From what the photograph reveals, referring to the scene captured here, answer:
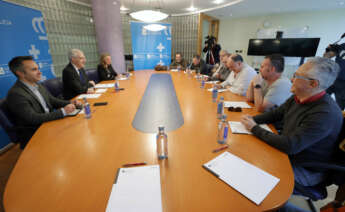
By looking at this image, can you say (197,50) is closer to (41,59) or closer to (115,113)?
(41,59)

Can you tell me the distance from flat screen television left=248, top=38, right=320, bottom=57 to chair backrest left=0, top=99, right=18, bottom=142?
23.7 feet

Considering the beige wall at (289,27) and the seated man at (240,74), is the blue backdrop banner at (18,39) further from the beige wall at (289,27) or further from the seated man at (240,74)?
the beige wall at (289,27)

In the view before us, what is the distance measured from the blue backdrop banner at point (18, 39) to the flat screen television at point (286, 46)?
6.68 meters

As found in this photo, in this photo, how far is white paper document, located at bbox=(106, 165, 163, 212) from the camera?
0.68 meters

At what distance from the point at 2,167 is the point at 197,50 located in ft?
20.8

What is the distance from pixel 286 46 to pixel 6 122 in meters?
7.61

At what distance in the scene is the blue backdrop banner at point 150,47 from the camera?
5.56 meters

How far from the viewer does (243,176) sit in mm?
844

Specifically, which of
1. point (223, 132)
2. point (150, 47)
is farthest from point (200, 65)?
point (223, 132)

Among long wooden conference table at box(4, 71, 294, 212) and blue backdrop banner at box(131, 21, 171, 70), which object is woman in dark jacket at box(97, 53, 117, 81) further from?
blue backdrop banner at box(131, 21, 171, 70)

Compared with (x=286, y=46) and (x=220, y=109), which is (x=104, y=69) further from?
(x=286, y=46)

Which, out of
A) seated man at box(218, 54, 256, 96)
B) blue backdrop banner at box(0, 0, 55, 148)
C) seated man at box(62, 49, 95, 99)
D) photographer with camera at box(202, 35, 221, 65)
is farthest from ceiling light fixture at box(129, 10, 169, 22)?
photographer with camera at box(202, 35, 221, 65)

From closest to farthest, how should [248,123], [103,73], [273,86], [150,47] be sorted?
[248,123], [273,86], [103,73], [150,47]

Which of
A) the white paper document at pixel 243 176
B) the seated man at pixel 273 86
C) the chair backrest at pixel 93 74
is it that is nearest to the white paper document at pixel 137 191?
the white paper document at pixel 243 176
